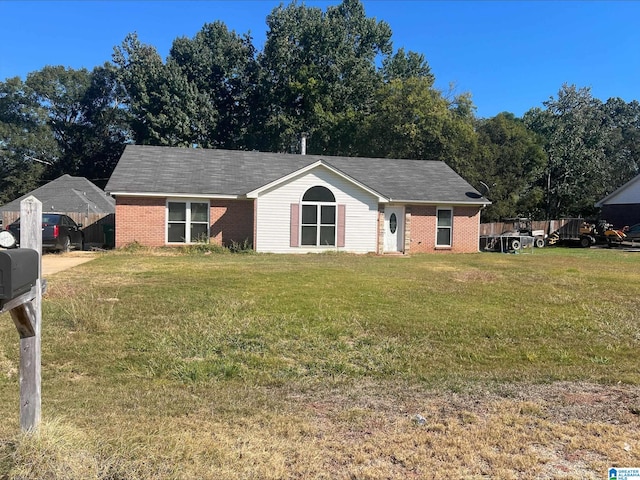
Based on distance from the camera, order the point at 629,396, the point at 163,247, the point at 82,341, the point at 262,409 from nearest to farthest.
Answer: the point at 262,409 → the point at 629,396 → the point at 82,341 → the point at 163,247

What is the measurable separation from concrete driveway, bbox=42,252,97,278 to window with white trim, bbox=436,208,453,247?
13936mm

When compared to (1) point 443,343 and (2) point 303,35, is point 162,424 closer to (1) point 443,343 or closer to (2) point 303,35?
(1) point 443,343

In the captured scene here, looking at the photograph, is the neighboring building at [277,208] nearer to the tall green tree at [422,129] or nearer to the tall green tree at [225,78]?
the tall green tree at [422,129]

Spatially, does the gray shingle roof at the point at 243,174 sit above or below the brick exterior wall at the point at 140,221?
above

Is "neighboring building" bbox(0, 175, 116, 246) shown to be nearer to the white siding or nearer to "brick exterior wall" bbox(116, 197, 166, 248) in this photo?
"brick exterior wall" bbox(116, 197, 166, 248)

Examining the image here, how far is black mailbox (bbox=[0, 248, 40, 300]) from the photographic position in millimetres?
2443

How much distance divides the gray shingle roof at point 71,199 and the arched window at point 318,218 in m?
13.7

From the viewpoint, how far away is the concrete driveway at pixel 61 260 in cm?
1261

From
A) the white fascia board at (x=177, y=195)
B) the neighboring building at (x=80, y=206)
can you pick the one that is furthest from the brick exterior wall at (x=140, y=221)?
the neighboring building at (x=80, y=206)

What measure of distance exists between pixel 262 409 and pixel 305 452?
3.13 feet

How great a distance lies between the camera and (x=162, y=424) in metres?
3.84

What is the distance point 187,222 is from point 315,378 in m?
14.8

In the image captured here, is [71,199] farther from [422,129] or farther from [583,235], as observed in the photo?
[583,235]

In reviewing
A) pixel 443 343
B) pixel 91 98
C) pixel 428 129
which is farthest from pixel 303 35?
pixel 443 343
